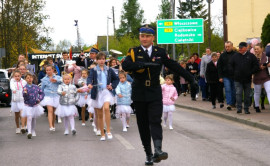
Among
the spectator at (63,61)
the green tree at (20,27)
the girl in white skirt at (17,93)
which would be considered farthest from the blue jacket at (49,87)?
the green tree at (20,27)

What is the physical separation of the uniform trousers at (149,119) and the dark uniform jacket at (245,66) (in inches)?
324

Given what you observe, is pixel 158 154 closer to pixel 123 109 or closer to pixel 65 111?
pixel 65 111

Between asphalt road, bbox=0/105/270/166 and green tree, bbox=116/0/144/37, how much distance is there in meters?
111

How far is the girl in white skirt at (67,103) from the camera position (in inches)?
497

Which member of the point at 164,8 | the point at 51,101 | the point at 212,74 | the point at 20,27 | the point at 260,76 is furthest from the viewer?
the point at 164,8

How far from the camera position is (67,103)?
12828 millimetres

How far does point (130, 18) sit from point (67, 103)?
112783 millimetres

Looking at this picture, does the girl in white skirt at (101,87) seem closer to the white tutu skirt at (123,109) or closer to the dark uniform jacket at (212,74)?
the white tutu skirt at (123,109)

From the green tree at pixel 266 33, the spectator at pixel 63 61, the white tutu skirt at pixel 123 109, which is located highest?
the green tree at pixel 266 33

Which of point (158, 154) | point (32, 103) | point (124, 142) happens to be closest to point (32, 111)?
point (32, 103)

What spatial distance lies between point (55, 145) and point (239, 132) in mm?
4335

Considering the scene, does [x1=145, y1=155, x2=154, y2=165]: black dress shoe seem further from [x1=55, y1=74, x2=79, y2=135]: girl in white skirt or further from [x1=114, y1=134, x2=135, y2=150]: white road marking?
[x1=55, y1=74, x2=79, y2=135]: girl in white skirt

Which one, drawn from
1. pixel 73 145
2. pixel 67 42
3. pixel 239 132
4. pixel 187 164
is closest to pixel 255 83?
pixel 239 132

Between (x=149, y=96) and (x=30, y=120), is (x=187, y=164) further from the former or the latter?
(x=30, y=120)
